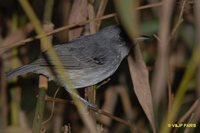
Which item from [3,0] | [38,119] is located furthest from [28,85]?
[38,119]

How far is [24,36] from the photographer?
327cm

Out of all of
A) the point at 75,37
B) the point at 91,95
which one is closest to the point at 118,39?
the point at 75,37

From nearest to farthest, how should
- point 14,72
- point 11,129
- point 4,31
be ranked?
point 11,129 < point 14,72 < point 4,31

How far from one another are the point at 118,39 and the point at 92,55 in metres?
0.28

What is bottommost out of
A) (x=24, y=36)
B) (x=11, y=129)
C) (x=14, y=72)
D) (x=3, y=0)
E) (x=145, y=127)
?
(x=145, y=127)

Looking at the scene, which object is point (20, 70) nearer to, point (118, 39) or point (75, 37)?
point (75, 37)

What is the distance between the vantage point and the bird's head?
344 centimetres

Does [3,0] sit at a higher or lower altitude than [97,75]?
higher

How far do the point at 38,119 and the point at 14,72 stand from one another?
0.71m

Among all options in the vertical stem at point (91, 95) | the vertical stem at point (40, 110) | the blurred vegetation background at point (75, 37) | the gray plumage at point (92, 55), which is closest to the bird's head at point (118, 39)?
the gray plumage at point (92, 55)

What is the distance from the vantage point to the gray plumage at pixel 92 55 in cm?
331

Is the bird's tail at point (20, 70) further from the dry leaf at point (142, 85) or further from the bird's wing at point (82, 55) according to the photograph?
the dry leaf at point (142, 85)

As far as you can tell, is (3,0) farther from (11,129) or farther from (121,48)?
(11,129)

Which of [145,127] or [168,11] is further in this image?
[145,127]
